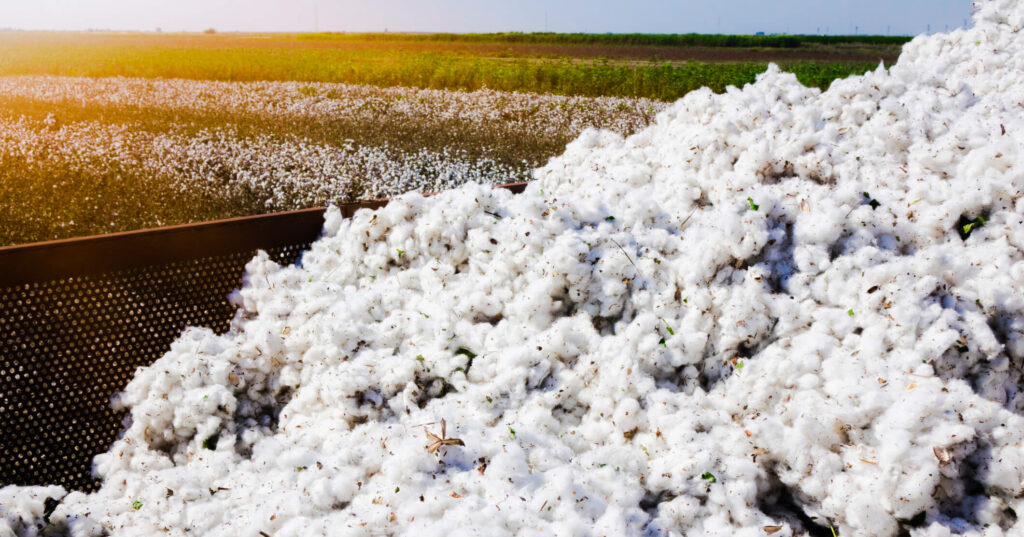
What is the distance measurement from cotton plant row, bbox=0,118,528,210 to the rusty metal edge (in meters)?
3.85

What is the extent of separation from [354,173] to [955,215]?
645 cm

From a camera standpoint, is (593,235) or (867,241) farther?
(593,235)

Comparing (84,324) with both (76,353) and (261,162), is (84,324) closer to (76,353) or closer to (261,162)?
(76,353)

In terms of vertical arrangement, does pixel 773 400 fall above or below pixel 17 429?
above

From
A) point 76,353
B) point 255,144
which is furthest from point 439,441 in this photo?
point 255,144

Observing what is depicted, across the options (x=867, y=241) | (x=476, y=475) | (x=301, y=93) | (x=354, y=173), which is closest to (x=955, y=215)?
(x=867, y=241)

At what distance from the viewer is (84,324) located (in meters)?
2.26

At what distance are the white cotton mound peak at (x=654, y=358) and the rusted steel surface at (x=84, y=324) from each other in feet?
0.53

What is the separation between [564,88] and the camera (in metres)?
15.0

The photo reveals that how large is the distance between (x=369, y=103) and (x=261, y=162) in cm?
477

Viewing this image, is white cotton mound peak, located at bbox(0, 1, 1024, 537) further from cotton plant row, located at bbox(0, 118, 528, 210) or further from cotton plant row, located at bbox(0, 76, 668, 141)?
cotton plant row, located at bbox(0, 76, 668, 141)

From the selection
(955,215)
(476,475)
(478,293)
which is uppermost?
(955,215)

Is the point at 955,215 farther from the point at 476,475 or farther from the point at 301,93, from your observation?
the point at 301,93

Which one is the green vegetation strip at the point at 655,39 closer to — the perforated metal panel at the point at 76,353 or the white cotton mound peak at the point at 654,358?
the white cotton mound peak at the point at 654,358
